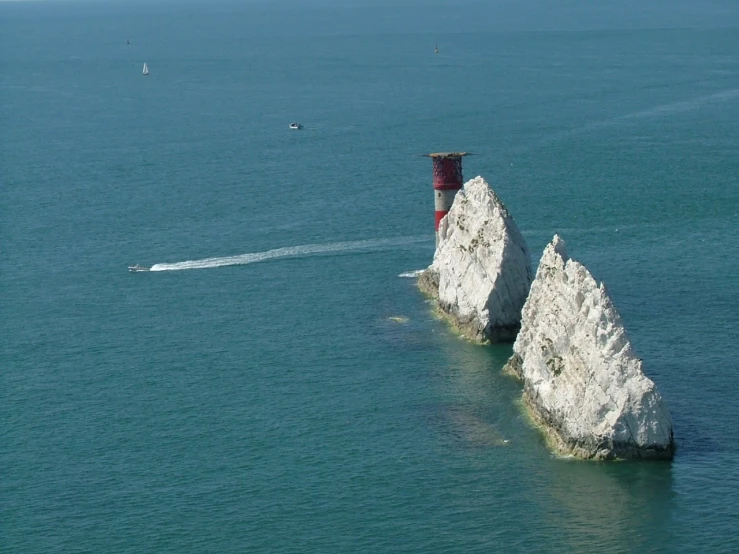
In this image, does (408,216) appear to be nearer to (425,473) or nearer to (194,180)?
(194,180)

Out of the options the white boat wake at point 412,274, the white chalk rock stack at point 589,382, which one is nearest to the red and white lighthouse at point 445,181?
the white boat wake at point 412,274

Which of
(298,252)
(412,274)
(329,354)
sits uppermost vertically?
→ (298,252)

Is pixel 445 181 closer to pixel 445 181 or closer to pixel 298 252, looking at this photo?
pixel 445 181

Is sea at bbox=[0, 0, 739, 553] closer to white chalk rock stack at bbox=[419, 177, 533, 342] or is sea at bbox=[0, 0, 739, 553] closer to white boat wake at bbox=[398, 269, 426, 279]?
white boat wake at bbox=[398, 269, 426, 279]

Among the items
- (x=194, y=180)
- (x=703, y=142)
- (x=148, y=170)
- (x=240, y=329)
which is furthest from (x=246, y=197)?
(x=703, y=142)

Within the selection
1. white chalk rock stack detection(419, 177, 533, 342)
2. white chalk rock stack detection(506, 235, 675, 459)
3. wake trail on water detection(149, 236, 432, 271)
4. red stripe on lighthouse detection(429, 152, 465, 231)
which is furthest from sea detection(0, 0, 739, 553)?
red stripe on lighthouse detection(429, 152, 465, 231)

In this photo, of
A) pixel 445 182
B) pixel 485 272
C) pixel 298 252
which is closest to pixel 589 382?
pixel 485 272

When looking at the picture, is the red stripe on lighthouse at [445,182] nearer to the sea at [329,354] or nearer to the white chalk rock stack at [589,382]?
the sea at [329,354]
